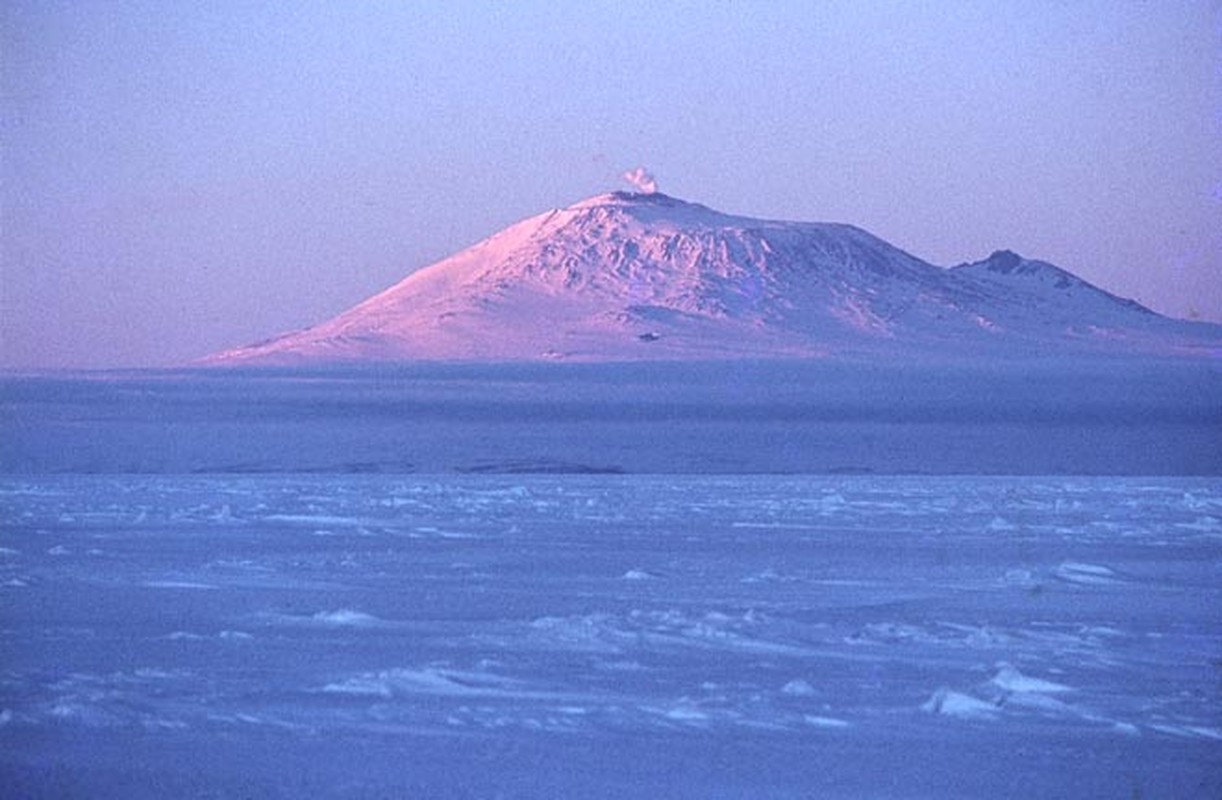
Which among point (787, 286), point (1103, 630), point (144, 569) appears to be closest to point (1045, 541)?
point (1103, 630)

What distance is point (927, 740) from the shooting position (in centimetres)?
836

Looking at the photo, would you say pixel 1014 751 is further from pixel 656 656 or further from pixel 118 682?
pixel 118 682

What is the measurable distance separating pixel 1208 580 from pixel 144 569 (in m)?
9.66

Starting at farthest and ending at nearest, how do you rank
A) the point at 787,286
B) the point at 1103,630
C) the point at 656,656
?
the point at 787,286 → the point at 1103,630 → the point at 656,656

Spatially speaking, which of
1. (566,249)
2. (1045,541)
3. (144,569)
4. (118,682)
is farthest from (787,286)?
(118,682)

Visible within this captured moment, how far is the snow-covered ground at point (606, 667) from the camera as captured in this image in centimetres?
766

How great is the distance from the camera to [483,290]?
9256cm

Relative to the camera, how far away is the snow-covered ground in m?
7.66

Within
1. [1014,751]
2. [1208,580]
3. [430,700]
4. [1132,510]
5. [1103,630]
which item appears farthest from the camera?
[1132,510]

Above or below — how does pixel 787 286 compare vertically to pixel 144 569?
above

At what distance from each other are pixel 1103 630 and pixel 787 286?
3084 inches

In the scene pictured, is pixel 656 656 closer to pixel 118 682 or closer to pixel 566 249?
pixel 118 682

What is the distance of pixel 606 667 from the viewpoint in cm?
1036

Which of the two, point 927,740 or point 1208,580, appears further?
point 1208,580
